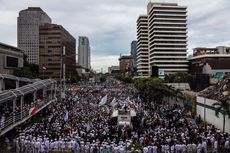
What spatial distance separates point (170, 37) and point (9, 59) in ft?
316

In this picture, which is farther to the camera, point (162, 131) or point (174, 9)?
point (174, 9)

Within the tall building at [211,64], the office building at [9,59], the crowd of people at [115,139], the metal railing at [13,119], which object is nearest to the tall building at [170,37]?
the tall building at [211,64]

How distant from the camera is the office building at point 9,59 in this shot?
92.0 meters

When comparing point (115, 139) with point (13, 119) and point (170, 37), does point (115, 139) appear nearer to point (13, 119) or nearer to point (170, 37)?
point (13, 119)

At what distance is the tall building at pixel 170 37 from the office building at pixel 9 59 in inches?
3329

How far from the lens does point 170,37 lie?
588 feet

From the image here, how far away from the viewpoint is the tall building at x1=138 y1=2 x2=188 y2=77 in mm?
178500

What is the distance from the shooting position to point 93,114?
4597 centimetres

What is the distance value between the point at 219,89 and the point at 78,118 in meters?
16.9

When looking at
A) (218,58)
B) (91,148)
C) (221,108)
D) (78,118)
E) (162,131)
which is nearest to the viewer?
(91,148)

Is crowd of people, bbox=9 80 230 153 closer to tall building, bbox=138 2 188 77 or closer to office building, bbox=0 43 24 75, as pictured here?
office building, bbox=0 43 24 75

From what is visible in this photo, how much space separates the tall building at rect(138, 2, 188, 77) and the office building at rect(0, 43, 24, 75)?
84.6 m

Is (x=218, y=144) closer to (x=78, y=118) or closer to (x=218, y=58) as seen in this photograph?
(x=78, y=118)

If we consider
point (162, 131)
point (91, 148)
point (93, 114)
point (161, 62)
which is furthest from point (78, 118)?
point (161, 62)
